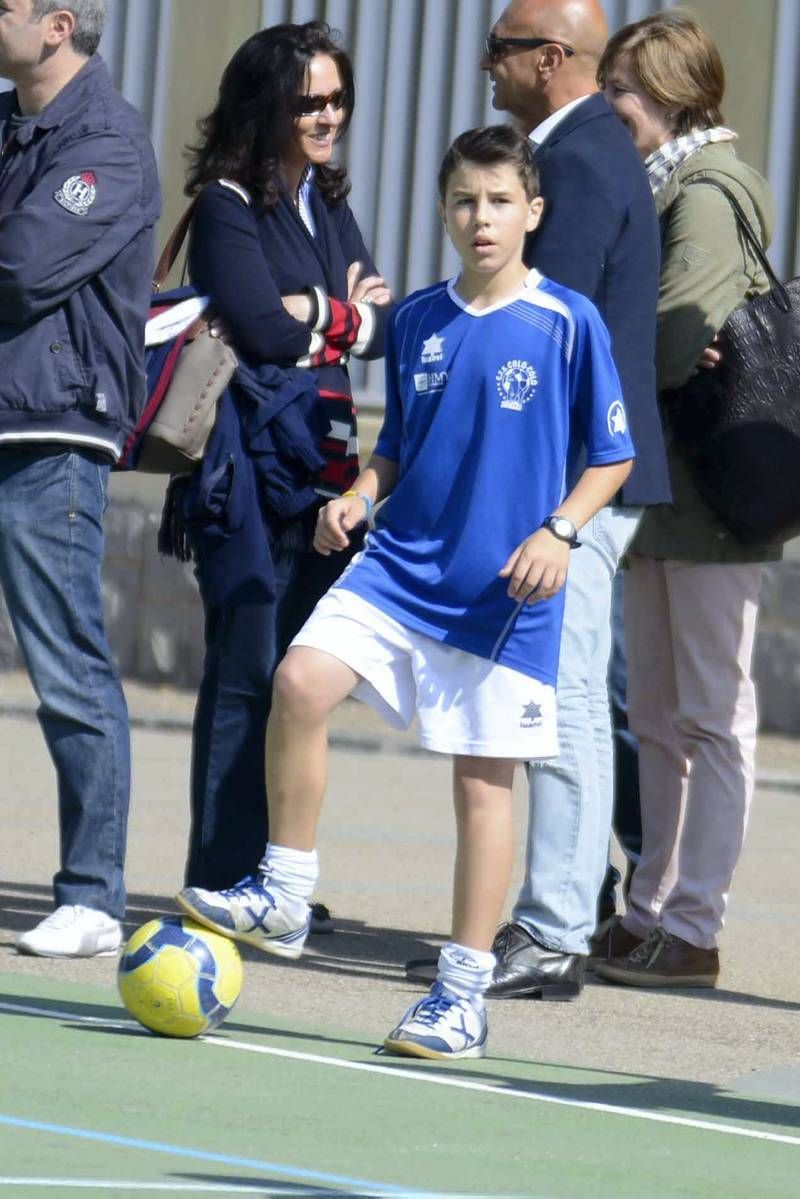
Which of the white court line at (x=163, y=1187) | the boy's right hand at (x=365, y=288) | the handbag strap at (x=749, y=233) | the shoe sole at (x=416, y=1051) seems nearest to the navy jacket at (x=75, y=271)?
the boy's right hand at (x=365, y=288)

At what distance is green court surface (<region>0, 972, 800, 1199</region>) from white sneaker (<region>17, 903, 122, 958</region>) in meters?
0.64

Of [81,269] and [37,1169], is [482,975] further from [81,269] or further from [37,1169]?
[81,269]

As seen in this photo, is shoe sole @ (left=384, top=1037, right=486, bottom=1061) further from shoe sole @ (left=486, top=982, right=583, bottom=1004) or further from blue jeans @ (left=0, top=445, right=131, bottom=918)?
blue jeans @ (left=0, top=445, right=131, bottom=918)

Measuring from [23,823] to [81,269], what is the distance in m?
3.19

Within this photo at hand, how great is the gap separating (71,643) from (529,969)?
1263 mm

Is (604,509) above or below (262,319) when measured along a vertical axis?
below

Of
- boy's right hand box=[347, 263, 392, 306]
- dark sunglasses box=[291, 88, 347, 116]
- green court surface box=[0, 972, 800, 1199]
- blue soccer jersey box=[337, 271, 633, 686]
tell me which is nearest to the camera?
green court surface box=[0, 972, 800, 1199]

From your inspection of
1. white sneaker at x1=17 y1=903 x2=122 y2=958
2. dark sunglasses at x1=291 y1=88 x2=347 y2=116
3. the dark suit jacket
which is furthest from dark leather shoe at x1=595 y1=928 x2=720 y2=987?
dark sunglasses at x1=291 y1=88 x2=347 y2=116

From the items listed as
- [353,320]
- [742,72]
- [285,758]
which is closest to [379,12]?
[742,72]

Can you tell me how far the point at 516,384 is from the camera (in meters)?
5.27

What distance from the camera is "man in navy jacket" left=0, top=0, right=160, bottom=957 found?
5.79m

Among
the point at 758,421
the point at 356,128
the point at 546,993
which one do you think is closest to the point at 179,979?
the point at 546,993

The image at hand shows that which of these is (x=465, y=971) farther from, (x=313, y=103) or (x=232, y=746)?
(x=313, y=103)

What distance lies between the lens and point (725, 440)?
20.6 ft
